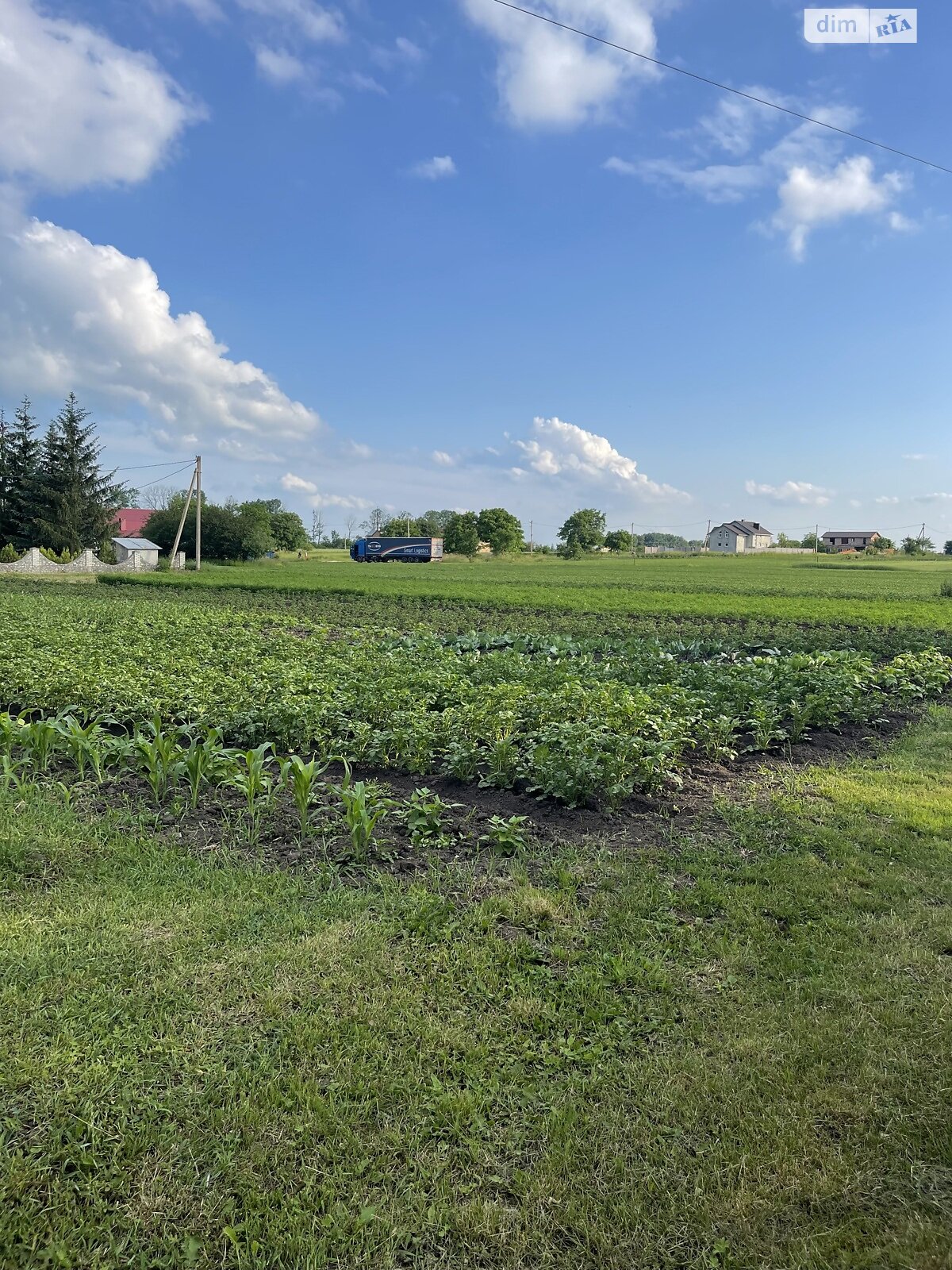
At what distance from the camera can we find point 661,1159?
2.26m

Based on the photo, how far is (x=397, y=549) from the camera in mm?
83375

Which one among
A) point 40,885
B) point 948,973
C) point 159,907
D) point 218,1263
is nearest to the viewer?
point 218,1263

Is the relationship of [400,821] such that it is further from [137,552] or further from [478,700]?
[137,552]

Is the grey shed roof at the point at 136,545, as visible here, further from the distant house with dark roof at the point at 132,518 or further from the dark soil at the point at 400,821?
the dark soil at the point at 400,821

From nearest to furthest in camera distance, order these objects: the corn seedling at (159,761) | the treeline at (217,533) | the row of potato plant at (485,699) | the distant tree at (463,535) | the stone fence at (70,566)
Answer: the corn seedling at (159,761)
the row of potato plant at (485,699)
the stone fence at (70,566)
the treeline at (217,533)
the distant tree at (463,535)

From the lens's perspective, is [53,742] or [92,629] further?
[92,629]

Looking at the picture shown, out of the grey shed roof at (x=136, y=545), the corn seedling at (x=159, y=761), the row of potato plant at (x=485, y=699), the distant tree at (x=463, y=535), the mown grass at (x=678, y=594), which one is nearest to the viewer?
the corn seedling at (x=159, y=761)

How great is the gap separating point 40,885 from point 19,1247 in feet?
7.87

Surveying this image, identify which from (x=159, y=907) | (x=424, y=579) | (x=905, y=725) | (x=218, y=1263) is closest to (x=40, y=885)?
(x=159, y=907)

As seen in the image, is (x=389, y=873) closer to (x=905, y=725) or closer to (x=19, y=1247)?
(x=19, y=1247)

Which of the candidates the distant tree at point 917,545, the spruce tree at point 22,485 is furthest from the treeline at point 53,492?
the distant tree at point 917,545

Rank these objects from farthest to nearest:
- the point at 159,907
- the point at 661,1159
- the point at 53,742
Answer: the point at 53,742 < the point at 159,907 < the point at 661,1159

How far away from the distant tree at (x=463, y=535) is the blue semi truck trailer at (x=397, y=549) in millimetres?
A: 19339

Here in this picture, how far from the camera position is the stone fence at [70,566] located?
135ft
